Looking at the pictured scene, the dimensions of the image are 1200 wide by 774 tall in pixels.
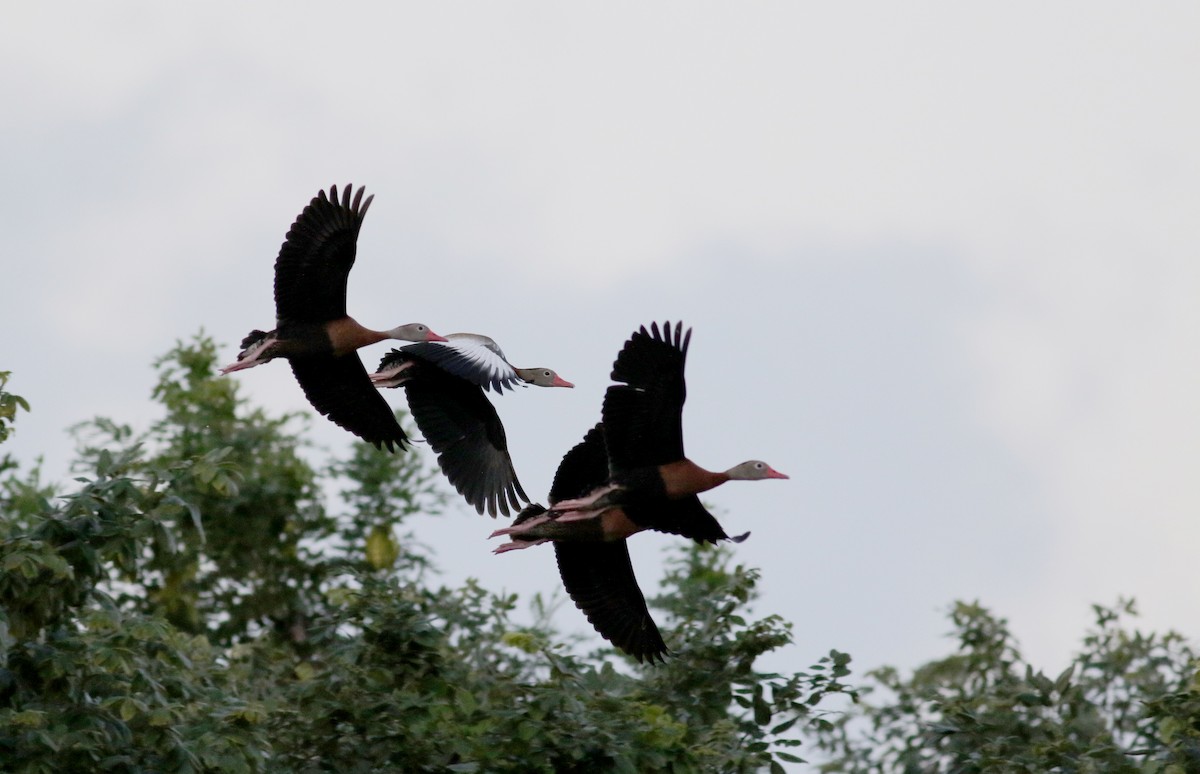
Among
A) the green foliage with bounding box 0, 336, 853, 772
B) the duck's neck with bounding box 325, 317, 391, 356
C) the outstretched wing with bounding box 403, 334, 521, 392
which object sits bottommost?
the green foliage with bounding box 0, 336, 853, 772

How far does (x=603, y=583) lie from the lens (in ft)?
26.8

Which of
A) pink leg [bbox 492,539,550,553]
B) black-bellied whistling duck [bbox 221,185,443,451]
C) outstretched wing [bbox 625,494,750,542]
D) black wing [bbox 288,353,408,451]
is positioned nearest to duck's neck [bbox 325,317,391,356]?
black-bellied whistling duck [bbox 221,185,443,451]

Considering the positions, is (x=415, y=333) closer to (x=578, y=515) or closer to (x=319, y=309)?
(x=319, y=309)

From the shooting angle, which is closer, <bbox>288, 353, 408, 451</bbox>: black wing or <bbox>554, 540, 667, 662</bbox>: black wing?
<bbox>554, 540, 667, 662</bbox>: black wing

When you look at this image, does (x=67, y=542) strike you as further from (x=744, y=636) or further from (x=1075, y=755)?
(x=1075, y=755)

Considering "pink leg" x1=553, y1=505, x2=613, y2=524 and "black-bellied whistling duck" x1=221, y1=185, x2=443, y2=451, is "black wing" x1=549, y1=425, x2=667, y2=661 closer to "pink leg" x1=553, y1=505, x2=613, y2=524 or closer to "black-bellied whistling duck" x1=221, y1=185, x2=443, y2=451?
"pink leg" x1=553, y1=505, x2=613, y2=524

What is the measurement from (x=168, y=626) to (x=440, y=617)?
4.97 ft

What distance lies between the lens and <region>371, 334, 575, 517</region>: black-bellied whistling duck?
8773 mm

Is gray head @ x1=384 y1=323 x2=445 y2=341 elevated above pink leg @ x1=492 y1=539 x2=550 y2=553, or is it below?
above

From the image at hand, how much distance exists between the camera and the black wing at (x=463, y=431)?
354 inches

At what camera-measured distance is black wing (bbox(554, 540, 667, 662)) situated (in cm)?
806

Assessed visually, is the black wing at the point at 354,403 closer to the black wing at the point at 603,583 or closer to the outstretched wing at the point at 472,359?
the outstretched wing at the point at 472,359

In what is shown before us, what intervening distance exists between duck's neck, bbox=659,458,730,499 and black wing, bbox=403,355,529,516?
179 cm

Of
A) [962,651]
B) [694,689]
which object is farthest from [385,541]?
[694,689]
